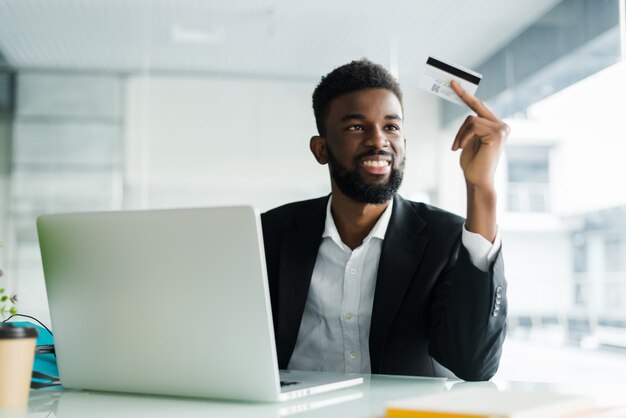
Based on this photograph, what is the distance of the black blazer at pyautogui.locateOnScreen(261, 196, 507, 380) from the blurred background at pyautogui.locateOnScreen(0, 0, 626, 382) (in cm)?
224

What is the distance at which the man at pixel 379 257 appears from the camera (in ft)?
4.61

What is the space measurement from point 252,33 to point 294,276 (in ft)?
8.92

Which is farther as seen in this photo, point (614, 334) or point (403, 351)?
point (614, 334)

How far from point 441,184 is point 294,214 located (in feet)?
8.35

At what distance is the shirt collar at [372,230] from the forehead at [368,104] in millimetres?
229

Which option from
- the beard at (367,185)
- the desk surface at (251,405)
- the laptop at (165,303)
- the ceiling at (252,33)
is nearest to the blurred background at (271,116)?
the ceiling at (252,33)

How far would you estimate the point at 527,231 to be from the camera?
415cm

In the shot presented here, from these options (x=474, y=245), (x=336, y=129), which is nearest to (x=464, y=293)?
(x=474, y=245)

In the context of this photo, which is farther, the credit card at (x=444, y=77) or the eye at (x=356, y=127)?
the eye at (x=356, y=127)

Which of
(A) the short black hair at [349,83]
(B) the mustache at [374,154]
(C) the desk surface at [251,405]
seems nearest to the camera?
(C) the desk surface at [251,405]

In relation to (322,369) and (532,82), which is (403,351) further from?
(532,82)

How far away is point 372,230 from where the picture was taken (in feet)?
5.85

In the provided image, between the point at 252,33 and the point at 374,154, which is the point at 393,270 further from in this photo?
the point at 252,33

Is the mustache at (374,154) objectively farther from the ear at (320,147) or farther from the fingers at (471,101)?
the fingers at (471,101)
